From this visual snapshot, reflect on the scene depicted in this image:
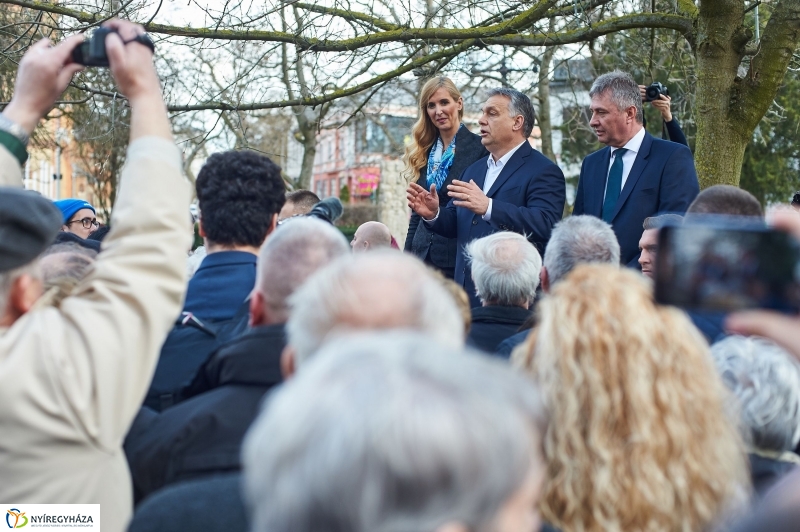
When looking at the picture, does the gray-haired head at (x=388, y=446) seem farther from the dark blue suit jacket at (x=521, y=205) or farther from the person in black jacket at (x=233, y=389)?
the dark blue suit jacket at (x=521, y=205)

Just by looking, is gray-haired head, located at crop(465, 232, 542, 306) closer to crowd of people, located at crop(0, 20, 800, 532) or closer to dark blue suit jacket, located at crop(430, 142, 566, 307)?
crowd of people, located at crop(0, 20, 800, 532)

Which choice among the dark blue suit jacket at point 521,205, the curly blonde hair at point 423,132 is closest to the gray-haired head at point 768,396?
the dark blue suit jacket at point 521,205

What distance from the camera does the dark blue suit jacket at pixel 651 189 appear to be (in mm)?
5074

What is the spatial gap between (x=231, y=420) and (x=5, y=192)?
77 cm

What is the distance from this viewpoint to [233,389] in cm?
233

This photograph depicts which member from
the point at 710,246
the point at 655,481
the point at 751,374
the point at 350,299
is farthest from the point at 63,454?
the point at 751,374

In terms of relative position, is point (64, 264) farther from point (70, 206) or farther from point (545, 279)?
point (70, 206)

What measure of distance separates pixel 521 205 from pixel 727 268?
13.4 ft

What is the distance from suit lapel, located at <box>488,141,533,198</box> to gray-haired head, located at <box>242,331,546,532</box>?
4.40 metres

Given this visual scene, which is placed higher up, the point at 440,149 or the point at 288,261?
the point at 440,149

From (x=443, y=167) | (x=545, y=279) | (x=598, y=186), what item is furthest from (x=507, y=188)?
(x=545, y=279)

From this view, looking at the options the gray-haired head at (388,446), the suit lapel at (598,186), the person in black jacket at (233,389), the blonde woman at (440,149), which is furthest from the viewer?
the blonde woman at (440,149)

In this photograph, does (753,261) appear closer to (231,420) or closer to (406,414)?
(406,414)

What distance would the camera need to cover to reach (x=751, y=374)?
2109mm
